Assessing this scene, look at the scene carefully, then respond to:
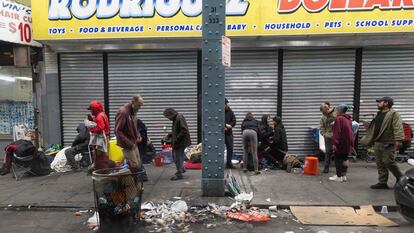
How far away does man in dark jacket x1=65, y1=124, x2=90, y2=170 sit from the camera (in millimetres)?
8547

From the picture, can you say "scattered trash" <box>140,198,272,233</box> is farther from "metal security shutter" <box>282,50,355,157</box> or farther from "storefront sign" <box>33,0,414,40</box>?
"storefront sign" <box>33,0,414,40</box>

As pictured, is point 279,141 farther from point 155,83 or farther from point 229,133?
point 155,83

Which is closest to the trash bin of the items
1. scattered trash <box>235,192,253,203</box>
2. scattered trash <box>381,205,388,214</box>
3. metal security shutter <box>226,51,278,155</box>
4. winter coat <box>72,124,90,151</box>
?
scattered trash <box>235,192,253,203</box>

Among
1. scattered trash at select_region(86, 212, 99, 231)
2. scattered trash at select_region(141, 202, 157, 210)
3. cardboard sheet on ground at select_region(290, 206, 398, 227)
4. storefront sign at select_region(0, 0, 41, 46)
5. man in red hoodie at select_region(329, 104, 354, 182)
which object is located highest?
storefront sign at select_region(0, 0, 41, 46)

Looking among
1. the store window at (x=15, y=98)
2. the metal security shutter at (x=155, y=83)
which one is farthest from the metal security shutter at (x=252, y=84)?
the store window at (x=15, y=98)

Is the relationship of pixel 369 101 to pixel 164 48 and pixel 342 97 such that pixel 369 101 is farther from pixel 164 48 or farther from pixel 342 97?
pixel 164 48

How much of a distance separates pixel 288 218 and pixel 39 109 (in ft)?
24.8

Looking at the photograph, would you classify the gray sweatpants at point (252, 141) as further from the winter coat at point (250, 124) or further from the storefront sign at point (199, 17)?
the storefront sign at point (199, 17)

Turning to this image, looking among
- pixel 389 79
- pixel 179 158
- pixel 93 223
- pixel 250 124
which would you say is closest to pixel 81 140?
pixel 179 158

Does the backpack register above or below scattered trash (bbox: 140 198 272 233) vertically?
above

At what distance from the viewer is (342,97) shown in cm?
963

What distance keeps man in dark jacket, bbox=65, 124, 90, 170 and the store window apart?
2151 mm

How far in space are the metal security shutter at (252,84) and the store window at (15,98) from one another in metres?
5.57

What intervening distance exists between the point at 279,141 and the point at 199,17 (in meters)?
3.65
